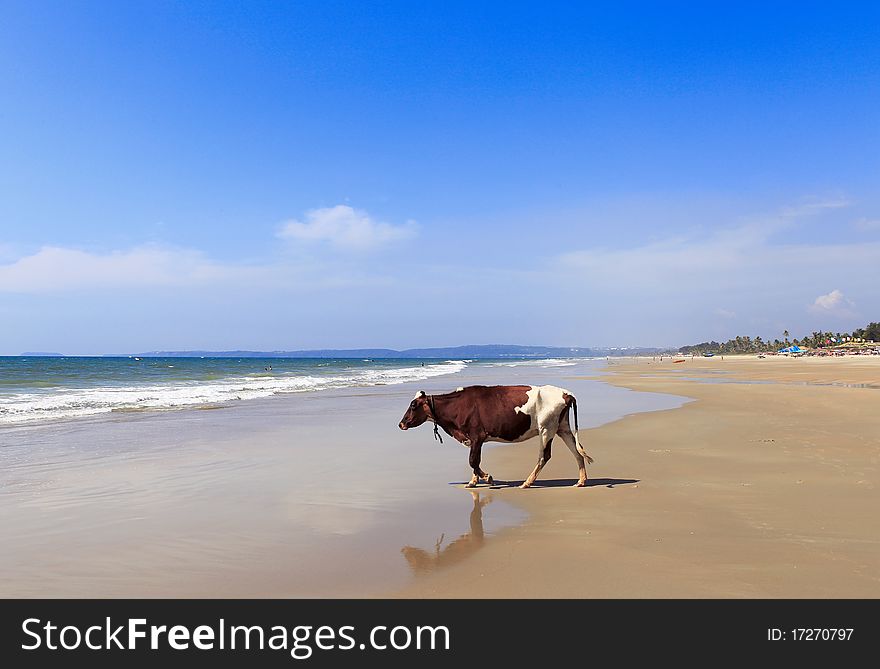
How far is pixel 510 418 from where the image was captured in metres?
9.71

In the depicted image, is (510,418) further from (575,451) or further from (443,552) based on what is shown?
(443,552)

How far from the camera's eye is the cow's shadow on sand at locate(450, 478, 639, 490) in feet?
31.7

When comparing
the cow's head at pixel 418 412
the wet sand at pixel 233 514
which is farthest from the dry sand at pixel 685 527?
the cow's head at pixel 418 412

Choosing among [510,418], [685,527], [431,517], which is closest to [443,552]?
[431,517]

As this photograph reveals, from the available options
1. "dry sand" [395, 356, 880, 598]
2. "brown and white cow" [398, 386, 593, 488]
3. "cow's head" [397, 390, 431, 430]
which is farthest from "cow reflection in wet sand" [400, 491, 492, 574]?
"cow's head" [397, 390, 431, 430]

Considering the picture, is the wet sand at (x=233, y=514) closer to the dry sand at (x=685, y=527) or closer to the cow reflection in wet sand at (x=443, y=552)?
the cow reflection in wet sand at (x=443, y=552)

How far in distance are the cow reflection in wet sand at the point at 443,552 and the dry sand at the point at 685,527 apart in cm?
2

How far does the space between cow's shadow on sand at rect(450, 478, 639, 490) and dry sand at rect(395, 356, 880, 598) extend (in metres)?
0.07

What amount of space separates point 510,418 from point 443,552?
3710mm

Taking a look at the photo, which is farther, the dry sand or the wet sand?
the wet sand

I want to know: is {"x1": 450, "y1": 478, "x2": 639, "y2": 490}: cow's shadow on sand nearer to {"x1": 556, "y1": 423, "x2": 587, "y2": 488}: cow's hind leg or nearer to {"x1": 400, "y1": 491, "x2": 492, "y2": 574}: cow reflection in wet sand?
{"x1": 556, "y1": 423, "x2": 587, "y2": 488}: cow's hind leg
